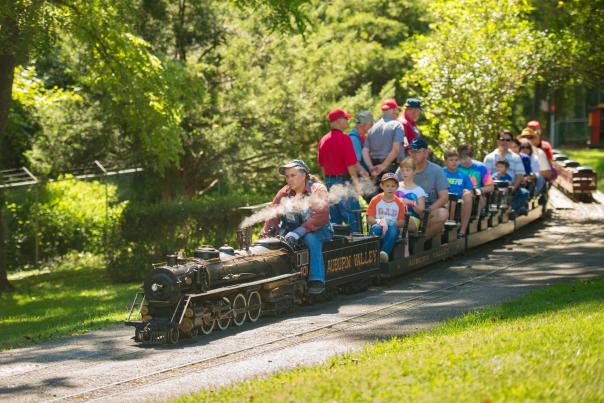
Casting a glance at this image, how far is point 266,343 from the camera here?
1164 cm

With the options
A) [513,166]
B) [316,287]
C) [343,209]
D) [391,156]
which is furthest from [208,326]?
[513,166]

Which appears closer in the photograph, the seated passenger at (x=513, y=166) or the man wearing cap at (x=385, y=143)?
the man wearing cap at (x=385, y=143)

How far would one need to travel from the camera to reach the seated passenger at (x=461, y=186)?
60.3 ft

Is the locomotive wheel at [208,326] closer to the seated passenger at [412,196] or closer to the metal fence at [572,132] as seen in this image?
the seated passenger at [412,196]

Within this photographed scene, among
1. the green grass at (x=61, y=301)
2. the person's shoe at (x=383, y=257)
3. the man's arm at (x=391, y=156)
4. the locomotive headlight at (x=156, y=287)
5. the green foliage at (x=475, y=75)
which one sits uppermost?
the green foliage at (x=475, y=75)

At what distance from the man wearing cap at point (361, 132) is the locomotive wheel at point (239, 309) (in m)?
5.86

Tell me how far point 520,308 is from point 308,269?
312cm

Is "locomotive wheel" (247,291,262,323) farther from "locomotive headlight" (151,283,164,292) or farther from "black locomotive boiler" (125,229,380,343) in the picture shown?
"locomotive headlight" (151,283,164,292)

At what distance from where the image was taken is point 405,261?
16188 mm

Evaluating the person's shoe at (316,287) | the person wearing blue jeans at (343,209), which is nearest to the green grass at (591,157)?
the person wearing blue jeans at (343,209)

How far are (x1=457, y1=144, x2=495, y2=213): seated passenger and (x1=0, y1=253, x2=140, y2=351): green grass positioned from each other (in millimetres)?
6774

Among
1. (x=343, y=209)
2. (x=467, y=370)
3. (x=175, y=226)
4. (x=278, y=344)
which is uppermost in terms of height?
(x=343, y=209)

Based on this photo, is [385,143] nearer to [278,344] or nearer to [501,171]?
[501,171]

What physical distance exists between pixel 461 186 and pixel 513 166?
3953mm
